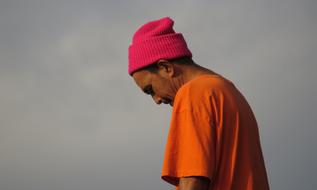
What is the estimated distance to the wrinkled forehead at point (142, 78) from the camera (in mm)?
5797

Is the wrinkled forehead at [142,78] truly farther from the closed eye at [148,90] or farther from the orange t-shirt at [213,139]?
the orange t-shirt at [213,139]

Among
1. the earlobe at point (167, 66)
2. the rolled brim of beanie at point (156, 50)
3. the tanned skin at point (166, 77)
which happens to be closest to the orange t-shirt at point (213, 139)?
the tanned skin at point (166, 77)

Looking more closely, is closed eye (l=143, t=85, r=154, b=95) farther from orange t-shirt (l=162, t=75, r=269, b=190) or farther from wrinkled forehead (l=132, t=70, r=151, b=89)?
orange t-shirt (l=162, t=75, r=269, b=190)

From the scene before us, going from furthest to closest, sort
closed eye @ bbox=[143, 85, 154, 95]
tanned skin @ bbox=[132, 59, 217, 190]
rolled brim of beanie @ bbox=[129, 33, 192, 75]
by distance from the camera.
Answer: closed eye @ bbox=[143, 85, 154, 95]
rolled brim of beanie @ bbox=[129, 33, 192, 75]
tanned skin @ bbox=[132, 59, 217, 190]

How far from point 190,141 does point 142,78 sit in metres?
1.07

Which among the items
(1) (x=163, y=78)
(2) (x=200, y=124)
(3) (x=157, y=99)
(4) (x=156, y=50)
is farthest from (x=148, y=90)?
(2) (x=200, y=124)

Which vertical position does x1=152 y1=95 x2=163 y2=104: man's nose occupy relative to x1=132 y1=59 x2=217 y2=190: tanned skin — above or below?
below

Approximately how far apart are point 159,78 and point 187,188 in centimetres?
126

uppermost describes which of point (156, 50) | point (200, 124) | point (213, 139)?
point (156, 50)

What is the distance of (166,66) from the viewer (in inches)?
225

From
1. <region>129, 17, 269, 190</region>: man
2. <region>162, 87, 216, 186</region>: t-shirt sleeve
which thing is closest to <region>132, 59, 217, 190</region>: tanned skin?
A: <region>129, 17, 269, 190</region>: man

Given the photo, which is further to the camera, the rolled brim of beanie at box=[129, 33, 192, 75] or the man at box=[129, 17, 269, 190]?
the rolled brim of beanie at box=[129, 33, 192, 75]

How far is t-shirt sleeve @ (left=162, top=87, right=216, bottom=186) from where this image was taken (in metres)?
4.96

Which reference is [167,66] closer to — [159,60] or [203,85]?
[159,60]
